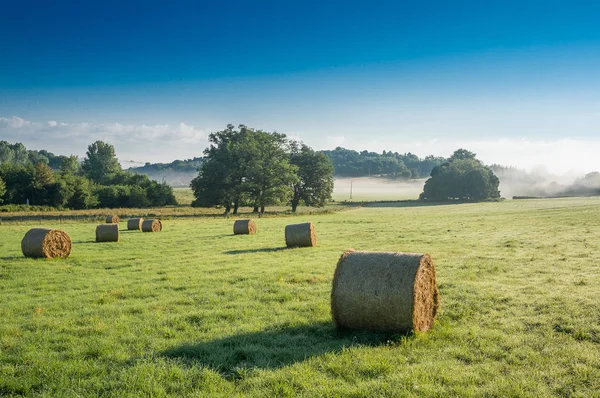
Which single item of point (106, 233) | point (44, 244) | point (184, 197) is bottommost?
point (106, 233)

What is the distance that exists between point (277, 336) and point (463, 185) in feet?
346

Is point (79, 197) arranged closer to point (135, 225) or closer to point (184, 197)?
point (184, 197)

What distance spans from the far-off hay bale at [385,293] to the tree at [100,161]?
130682 millimetres

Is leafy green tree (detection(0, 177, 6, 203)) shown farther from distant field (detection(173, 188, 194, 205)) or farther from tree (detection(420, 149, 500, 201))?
tree (detection(420, 149, 500, 201))

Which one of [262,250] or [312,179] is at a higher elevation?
[312,179]

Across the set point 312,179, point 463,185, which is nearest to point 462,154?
point 463,185

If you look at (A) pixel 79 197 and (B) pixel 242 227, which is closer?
(B) pixel 242 227

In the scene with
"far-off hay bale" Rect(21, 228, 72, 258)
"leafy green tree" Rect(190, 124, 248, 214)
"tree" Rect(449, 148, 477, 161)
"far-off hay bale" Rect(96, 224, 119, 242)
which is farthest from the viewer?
"tree" Rect(449, 148, 477, 161)

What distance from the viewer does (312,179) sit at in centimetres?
7950

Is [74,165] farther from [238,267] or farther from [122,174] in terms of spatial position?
[238,267]

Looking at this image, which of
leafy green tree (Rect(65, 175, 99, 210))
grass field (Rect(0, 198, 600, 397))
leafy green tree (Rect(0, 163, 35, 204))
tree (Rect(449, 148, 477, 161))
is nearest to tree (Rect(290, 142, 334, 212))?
leafy green tree (Rect(65, 175, 99, 210))

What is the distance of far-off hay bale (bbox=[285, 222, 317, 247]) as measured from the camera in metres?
22.8

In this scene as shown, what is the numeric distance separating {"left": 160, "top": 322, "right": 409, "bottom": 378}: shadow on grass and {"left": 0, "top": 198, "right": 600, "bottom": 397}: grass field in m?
0.03

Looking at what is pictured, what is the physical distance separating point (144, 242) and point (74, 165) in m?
133
